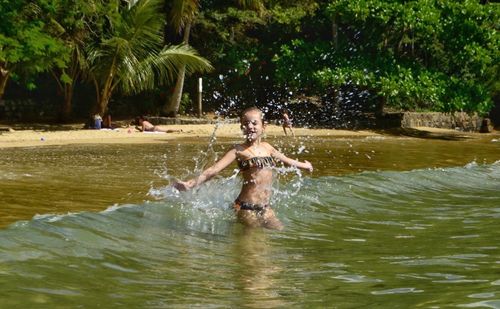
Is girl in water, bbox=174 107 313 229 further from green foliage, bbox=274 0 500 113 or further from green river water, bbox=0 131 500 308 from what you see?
green foliage, bbox=274 0 500 113

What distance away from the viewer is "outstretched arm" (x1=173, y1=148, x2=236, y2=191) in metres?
6.89

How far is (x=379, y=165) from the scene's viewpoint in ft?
49.4

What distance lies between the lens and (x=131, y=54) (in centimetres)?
2559

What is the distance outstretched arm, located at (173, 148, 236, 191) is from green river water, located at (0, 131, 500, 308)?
45cm

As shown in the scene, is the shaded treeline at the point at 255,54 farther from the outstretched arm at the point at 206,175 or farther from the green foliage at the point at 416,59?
the outstretched arm at the point at 206,175

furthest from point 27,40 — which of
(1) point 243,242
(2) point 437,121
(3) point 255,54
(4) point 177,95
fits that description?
(2) point 437,121

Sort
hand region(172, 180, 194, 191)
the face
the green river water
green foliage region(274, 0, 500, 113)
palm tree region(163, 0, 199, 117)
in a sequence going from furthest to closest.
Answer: palm tree region(163, 0, 199, 117)
green foliage region(274, 0, 500, 113)
the face
hand region(172, 180, 194, 191)
the green river water

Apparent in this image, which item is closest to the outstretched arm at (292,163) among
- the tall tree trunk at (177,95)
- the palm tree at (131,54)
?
the palm tree at (131,54)

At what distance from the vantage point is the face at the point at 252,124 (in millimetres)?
7355

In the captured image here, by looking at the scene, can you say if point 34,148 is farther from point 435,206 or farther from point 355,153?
point 435,206

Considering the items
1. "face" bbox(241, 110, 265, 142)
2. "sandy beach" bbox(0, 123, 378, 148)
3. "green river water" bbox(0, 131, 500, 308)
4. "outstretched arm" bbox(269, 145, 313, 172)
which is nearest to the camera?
"green river water" bbox(0, 131, 500, 308)

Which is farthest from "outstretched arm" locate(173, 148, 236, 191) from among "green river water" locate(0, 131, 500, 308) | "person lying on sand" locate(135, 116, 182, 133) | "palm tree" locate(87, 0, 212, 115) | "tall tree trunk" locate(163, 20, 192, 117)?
"tall tree trunk" locate(163, 20, 192, 117)

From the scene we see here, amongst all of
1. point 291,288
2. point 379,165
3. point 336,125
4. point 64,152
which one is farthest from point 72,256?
point 336,125

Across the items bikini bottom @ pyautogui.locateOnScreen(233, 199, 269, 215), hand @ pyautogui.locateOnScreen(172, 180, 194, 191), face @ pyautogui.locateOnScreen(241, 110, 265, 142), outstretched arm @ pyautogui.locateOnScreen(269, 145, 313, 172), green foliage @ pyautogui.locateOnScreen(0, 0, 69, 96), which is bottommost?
bikini bottom @ pyautogui.locateOnScreen(233, 199, 269, 215)
